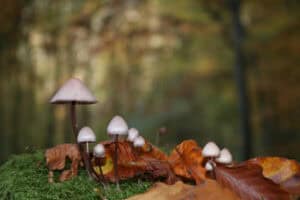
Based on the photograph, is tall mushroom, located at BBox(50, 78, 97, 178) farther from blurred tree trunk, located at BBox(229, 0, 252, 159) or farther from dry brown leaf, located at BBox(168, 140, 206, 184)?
blurred tree trunk, located at BBox(229, 0, 252, 159)

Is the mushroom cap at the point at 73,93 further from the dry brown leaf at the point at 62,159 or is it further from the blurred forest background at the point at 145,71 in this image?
the blurred forest background at the point at 145,71

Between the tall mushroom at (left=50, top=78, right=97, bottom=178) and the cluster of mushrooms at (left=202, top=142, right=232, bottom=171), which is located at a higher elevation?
the tall mushroom at (left=50, top=78, right=97, bottom=178)

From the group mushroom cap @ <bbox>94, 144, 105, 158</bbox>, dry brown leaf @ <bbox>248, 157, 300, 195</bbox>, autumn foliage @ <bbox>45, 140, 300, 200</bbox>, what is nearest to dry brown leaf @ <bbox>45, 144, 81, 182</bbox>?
autumn foliage @ <bbox>45, 140, 300, 200</bbox>

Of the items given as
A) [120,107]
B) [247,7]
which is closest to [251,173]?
[247,7]

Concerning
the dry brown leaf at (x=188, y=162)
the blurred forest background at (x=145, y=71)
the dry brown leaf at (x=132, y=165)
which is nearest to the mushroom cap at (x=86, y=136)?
the dry brown leaf at (x=132, y=165)

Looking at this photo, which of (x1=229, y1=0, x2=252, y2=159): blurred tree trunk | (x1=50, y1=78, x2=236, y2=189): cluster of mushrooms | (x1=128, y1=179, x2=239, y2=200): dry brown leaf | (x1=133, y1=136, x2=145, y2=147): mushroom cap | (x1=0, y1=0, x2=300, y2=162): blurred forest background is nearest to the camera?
(x1=128, y1=179, x2=239, y2=200): dry brown leaf

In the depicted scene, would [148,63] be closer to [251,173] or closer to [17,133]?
[17,133]
